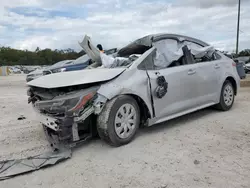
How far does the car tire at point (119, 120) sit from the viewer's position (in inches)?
135

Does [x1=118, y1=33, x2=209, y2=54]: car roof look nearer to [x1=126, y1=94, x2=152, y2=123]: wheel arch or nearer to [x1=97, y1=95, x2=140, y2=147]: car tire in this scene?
[x1=126, y1=94, x2=152, y2=123]: wheel arch

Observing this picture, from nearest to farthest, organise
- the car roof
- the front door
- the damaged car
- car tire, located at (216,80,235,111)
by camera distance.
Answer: the damaged car → the front door → the car roof → car tire, located at (216,80,235,111)

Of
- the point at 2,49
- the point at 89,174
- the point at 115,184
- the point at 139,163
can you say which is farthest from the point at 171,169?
the point at 2,49

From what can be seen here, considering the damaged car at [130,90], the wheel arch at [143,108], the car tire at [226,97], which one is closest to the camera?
the damaged car at [130,90]

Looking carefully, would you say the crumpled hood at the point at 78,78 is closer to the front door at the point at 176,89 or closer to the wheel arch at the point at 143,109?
the wheel arch at the point at 143,109

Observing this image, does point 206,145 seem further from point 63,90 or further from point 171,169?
point 63,90

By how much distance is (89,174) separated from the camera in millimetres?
2912

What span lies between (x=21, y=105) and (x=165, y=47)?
4880 millimetres

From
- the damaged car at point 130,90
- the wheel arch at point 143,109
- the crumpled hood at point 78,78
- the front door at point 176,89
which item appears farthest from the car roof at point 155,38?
the wheel arch at point 143,109

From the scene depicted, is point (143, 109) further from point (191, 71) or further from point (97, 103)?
point (191, 71)

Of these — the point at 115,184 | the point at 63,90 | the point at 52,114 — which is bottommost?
the point at 115,184

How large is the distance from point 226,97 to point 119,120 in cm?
307

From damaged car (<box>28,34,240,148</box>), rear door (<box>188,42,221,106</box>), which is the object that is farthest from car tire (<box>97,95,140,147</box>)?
rear door (<box>188,42,221,106</box>)

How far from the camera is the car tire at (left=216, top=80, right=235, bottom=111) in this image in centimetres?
536
